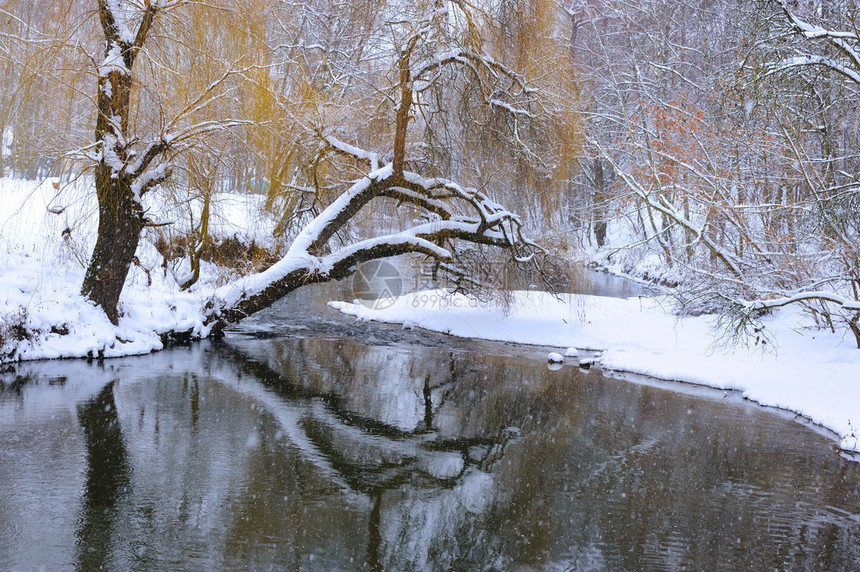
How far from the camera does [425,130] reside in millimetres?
12555

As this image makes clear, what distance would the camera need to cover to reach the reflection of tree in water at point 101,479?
15.8 feet

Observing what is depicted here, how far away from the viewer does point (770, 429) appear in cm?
885

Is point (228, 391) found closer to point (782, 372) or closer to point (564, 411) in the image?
point (564, 411)

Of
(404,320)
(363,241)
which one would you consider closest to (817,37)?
(363,241)

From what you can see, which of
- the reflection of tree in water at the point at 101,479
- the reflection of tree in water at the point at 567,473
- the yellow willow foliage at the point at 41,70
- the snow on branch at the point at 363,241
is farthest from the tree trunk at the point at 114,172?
the reflection of tree in water at the point at 567,473

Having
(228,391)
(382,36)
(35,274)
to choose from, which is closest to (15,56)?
(35,274)

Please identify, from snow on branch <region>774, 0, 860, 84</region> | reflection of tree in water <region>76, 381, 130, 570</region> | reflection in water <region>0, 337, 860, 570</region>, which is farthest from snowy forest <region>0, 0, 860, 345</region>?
reflection of tree in water <region>76, 381, 130, 570</region>

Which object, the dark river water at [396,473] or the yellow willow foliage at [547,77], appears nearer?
the dark river water at [396,473]

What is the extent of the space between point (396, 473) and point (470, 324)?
8123 mm

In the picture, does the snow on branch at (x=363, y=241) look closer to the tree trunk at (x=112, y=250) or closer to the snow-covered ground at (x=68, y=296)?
the snow-covered ground at (x=68, y=296)

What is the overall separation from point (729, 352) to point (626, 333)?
6.74ft

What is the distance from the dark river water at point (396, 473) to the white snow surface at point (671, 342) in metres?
0.55

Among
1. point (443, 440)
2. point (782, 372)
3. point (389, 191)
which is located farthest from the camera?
point (389, 191)

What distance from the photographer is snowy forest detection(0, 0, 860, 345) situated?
9.21 metres
